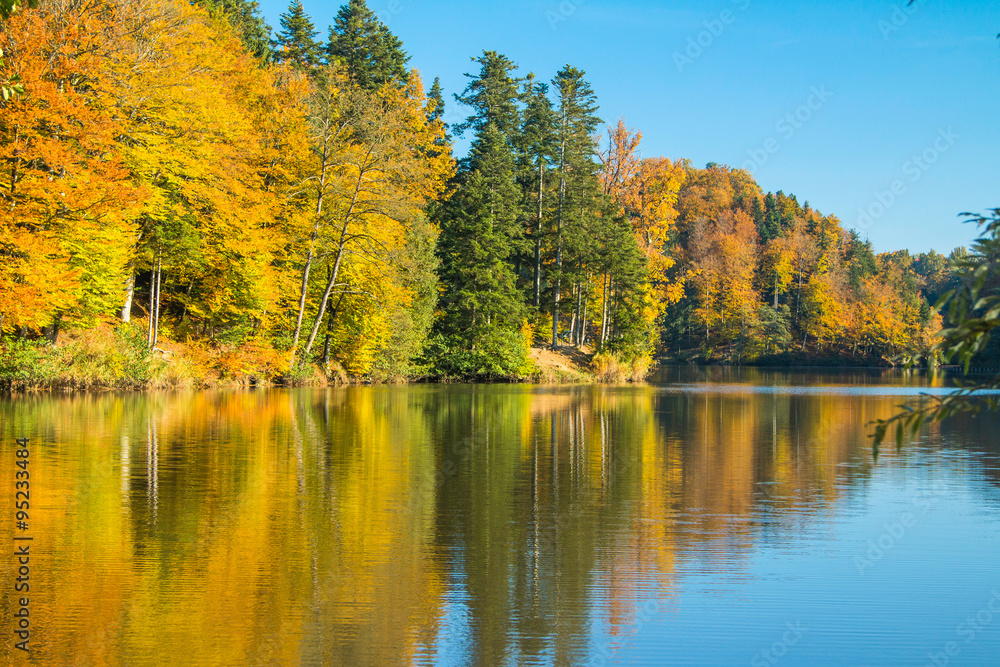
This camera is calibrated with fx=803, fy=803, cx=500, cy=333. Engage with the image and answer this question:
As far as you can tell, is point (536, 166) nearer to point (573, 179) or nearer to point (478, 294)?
point (573, 179)

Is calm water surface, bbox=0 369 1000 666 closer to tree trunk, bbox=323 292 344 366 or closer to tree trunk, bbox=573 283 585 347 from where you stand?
tree trunk, bbox=323 292 344 366

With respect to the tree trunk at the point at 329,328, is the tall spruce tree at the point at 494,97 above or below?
above

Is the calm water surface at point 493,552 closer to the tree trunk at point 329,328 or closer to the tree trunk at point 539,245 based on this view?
the tree trunk at point 329,328

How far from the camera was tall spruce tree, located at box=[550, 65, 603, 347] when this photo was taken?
167ft

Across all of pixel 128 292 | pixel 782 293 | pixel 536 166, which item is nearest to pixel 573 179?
pixel 536 166

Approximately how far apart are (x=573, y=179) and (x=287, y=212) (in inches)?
908

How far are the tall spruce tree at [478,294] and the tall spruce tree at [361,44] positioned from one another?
15164 millimetres

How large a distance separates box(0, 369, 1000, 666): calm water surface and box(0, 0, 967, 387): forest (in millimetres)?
2855

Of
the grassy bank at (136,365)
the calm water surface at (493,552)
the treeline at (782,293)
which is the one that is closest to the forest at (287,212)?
the grassy bank at (136,365)

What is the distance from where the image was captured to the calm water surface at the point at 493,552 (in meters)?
4.91

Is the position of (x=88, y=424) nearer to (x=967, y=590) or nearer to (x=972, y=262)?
(x=967, y=590)

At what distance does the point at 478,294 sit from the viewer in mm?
43562

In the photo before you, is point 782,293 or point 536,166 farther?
point 782,293

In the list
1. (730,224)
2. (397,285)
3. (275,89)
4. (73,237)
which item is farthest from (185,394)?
(730,224)
